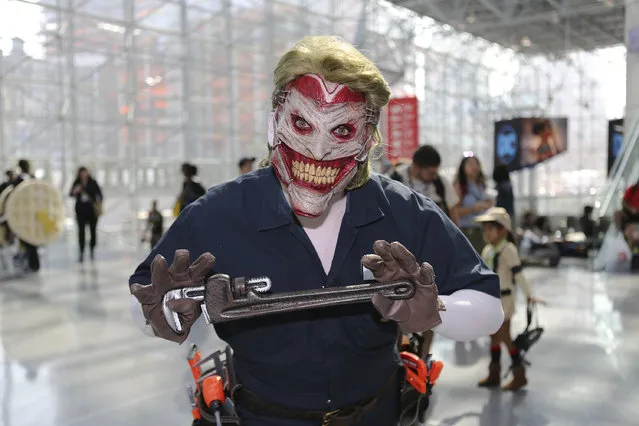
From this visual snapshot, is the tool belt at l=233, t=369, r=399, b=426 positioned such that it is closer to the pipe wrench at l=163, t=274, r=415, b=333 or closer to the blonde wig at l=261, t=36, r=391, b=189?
the pipe wrench at l=163, t=274, r=415, b=333

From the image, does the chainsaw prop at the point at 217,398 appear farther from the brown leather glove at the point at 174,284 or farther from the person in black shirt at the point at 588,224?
the person in black shirt at the point at 588,224

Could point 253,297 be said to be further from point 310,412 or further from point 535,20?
point 535,20

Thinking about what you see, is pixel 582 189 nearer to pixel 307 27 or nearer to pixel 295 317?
pixel 307 27

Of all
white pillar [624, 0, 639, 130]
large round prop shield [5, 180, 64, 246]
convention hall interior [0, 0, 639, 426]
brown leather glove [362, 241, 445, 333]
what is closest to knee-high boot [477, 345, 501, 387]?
convention hall interior [0, 0, 639, 426]

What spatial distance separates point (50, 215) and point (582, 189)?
21798mm

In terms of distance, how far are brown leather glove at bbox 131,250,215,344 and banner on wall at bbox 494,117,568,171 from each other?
13.3m

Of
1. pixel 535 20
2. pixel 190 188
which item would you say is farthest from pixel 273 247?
pixel 535 20

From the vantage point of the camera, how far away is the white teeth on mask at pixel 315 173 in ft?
4.91

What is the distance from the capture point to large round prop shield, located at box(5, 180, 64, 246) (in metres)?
7.86

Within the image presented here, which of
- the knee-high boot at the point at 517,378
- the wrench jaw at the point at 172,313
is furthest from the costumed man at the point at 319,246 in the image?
the knee-high boot at the point at 517,378

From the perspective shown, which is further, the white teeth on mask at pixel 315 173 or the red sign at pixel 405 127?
the red sign at pixel 405 127

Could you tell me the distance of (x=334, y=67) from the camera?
1480 mm

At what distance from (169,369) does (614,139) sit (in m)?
9.03

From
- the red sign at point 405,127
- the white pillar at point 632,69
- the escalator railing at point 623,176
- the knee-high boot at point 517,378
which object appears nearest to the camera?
the knee-high boot at point 517,378
